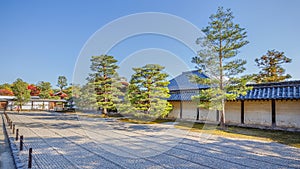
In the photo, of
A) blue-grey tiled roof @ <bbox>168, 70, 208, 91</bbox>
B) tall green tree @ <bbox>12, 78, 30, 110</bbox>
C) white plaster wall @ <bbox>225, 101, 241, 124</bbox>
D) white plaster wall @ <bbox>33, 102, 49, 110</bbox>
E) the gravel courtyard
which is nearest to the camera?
the gravel courtyard

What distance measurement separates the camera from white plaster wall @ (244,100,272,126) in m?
10.8

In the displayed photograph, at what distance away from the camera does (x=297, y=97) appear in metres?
9.12

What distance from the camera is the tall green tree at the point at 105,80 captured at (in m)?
17.4

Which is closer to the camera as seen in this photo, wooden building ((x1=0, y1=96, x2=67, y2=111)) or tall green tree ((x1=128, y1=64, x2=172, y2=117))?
tall green tree ((x1=128, y1=64, x2=172, y2=117))

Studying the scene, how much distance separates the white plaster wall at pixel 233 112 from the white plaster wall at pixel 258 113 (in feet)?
1.60

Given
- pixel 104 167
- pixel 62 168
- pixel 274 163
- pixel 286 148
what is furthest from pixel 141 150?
pixel 286 148

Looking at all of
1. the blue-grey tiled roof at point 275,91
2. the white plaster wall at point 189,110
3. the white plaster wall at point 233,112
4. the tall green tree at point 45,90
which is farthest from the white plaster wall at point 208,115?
the tall green tree at point 45,90

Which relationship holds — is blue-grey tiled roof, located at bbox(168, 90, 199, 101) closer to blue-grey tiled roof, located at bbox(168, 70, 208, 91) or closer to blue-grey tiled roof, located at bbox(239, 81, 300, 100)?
blue-grey tiled roof, located at bbox(168, 70, 208, 91)

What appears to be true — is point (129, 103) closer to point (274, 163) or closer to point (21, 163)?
point (21, 163)

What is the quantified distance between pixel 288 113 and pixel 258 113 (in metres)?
1.45

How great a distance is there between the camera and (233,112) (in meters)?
12.3

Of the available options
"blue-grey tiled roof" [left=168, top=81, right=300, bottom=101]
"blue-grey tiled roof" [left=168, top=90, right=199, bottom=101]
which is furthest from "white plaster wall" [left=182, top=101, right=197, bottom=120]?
"blue-grey tiled roof" [left=168, top=81, right=300, bottom=101]

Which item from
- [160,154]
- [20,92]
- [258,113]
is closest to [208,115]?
[258,113]

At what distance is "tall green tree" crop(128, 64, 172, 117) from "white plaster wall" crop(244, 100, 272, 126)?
4.71 metres
